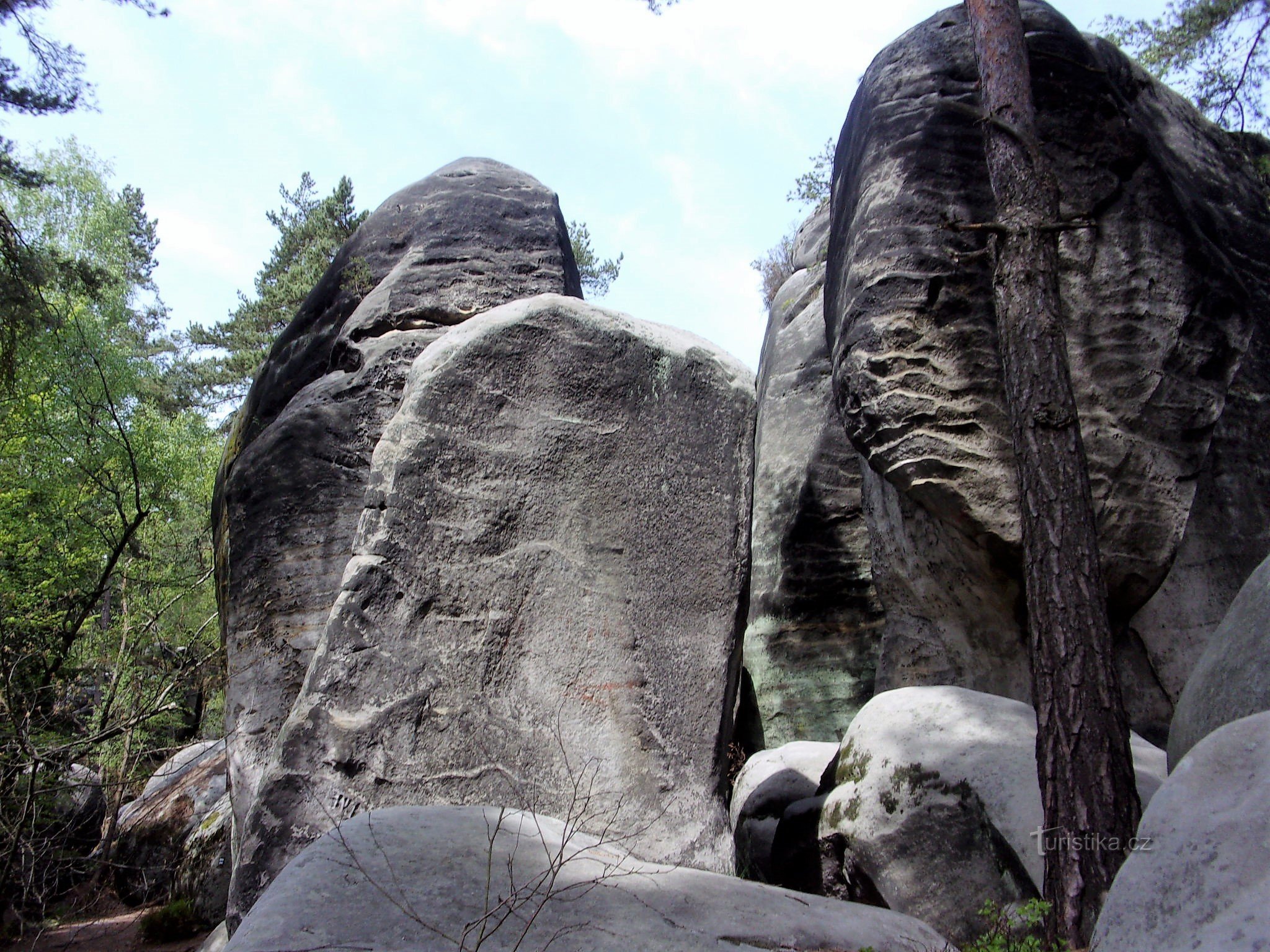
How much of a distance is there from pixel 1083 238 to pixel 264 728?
5.30 meters

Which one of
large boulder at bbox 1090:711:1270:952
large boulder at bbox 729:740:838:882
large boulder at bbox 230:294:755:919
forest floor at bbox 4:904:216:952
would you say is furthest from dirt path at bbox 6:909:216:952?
large boulder at bbox 1090:711:1270:952

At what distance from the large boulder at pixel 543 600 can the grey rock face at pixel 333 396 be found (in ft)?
5.48

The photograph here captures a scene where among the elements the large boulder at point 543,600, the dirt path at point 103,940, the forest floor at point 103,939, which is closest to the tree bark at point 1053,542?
the large boulder at point 543,600

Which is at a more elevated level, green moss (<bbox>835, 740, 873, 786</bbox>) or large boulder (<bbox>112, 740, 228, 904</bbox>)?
green moss (<bbox>835, 740, 873, 786</bbox>)

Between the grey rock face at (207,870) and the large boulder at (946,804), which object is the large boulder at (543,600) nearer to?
the large boulder at (946,804)

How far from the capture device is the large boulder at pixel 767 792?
494 centimetres

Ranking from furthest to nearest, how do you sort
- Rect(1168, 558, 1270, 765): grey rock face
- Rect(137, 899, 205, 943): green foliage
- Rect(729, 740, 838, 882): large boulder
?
Rect(137, 899, 205, 943): green foliage
Rect(729, 740, 838, 882): large boulder
Rect(1168, 558, 1270, 765): grey rock face

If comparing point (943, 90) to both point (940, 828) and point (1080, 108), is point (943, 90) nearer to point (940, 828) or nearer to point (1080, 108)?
point (1080, 108)

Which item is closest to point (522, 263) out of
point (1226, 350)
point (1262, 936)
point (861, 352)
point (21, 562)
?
point (861, 352)

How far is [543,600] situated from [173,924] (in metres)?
6.03

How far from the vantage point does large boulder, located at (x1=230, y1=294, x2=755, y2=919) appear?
373 cm

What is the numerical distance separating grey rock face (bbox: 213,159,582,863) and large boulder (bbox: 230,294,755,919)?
1.67 metres

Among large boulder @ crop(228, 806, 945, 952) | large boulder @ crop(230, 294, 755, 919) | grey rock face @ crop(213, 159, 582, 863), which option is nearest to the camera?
large boulder @ crop(228, 806, 945, 952)

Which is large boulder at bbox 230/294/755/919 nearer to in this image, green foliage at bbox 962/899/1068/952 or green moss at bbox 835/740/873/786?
green moss at bbox 835/740/873/786
